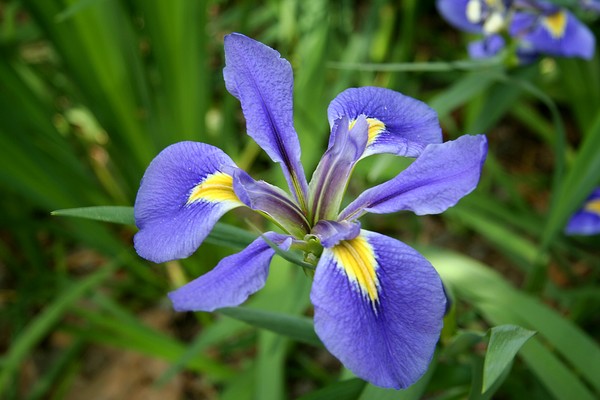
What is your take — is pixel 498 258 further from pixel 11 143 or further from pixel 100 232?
pixel 11 143

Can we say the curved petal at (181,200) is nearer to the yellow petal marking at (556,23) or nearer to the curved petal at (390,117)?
the curved petal at (390,117)

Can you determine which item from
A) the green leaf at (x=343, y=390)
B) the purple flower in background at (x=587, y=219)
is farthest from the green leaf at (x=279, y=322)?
the purple flower in background at (x=587, y=219)

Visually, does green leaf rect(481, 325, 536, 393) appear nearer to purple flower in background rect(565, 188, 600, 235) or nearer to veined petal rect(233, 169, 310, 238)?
veined petal rect(233, 169, 310, 238)

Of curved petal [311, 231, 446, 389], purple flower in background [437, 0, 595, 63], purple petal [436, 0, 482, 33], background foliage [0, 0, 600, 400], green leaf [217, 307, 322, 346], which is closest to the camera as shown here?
curved petal [311, 231, 446, 389]

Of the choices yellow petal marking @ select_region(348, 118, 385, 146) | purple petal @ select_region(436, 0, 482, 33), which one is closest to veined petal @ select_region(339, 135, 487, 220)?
yellow petal marking @ select_region(348, 118, 385, 146)

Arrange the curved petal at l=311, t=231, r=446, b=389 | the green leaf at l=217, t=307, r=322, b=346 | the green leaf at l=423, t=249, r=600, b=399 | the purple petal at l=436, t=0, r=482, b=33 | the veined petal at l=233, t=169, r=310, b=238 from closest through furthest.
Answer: the curved petal at l=311, t=231, r=446, b=389 < the veined petal at l=233, t=169, r=310, b=238 < the green leaf at l=217, t=307, r=322, b=346 < the green leaf at l=423, t=249, r=600, b=399 < the purple petal at l=436, t=0, r=482, b=33

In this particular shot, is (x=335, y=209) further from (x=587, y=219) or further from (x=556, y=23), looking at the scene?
(x=556, y=23)
